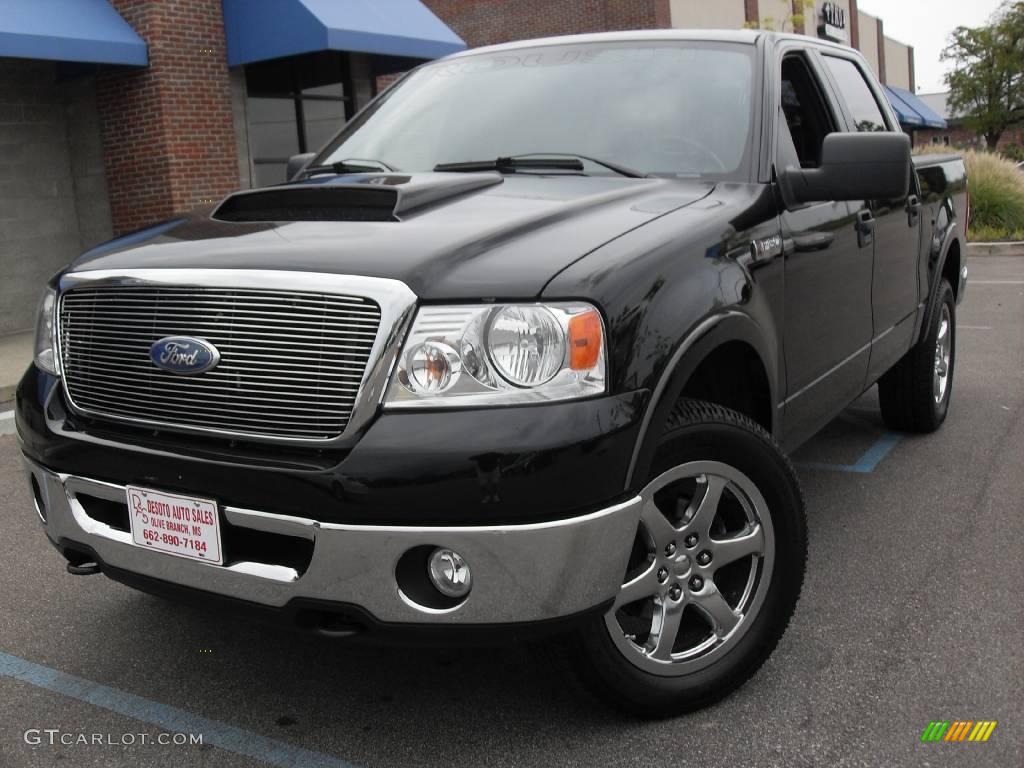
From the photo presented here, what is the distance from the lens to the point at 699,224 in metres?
3.01

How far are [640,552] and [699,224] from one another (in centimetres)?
92

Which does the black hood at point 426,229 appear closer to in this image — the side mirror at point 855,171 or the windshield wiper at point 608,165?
the windshield wiper at point 608,165

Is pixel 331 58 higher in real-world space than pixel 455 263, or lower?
higher

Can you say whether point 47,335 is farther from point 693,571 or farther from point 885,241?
point 885,241

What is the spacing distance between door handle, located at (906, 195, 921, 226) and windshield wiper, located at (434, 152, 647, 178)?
6.40 ft

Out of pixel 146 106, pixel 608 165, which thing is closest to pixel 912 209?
pixel 608 165

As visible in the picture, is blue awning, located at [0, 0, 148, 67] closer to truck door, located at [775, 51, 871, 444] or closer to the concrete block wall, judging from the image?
the concrete block wall

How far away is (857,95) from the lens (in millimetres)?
5016

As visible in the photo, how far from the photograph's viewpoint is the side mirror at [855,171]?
11.3ft

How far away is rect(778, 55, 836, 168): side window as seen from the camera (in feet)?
13.3

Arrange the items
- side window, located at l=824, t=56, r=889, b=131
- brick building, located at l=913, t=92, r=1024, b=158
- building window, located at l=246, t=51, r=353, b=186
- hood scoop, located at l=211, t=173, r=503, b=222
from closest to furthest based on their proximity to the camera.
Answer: hood scoop, located at l=211, t=173, r=503, b=222 → side window, located at l=824, t=56, r=889, b=131 → building window, located at l=246, t=51, r=353, b=186 → brick building, located at l=913, t=92, r=1024, b=158

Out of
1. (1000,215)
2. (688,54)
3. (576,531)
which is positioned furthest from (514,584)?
(1000,215)

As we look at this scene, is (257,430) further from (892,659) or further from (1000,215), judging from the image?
(1000,215)

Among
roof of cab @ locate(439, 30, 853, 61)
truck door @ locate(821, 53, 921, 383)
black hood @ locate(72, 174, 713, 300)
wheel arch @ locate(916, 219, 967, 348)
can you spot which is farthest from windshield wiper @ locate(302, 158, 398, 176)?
wheel arch @ locate(916, 219, 967, 348)
